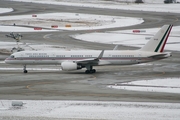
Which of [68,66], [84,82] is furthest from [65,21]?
[84,82]

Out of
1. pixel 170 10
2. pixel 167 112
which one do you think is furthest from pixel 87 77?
pixel 170 10

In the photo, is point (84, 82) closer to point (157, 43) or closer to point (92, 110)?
point (157, 43)

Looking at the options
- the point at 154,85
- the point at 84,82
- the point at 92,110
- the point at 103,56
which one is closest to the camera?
the point at 92,110

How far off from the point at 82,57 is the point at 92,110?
882 inches

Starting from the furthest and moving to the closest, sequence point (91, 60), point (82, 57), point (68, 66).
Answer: point (82, 57), point (91, 60), point (68, 66)

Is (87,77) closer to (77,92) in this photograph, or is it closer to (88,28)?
(77,92)

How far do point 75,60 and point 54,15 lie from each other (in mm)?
73142

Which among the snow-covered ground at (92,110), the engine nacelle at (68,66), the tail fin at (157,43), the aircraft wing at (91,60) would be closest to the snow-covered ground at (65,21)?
the tail fin at (157,43)

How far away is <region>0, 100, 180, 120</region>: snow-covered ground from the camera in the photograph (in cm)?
3095

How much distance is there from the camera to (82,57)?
180 ft

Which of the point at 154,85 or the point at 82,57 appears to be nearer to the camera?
the point at 154,85

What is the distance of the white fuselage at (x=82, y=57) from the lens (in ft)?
177

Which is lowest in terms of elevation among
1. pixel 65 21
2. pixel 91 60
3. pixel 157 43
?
pixel 91 60

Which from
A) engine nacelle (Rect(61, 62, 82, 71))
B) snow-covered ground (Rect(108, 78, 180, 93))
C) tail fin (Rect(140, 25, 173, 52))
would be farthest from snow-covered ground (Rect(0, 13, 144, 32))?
snow-covered ground (Rect(108, 78, 180, 93))
